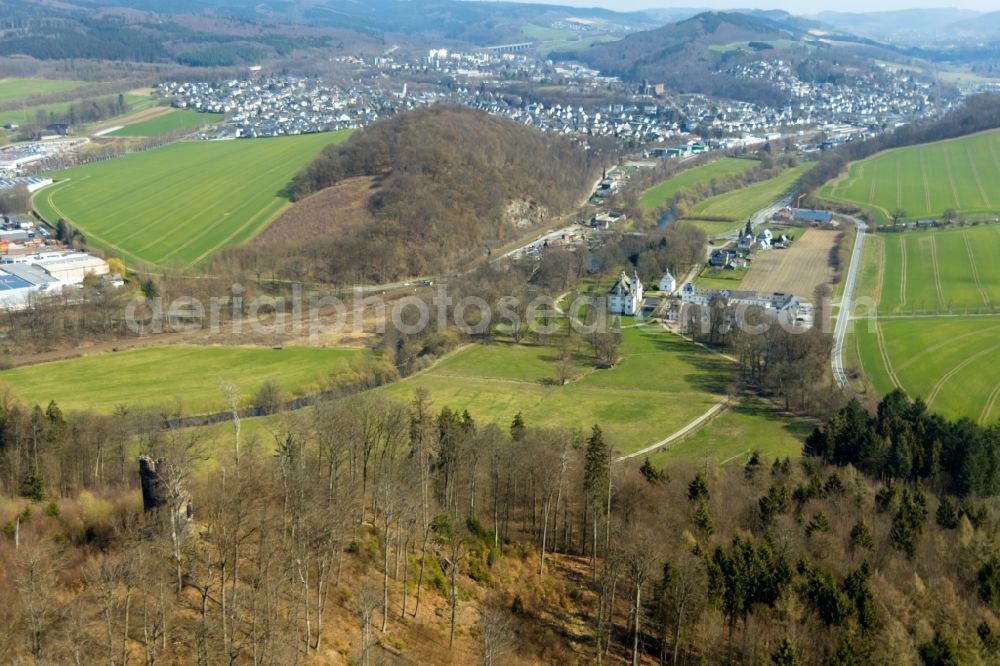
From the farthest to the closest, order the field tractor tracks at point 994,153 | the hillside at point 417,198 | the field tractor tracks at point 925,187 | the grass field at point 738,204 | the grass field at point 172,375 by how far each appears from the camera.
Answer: the field tractor tracks at point 994,153, the field tractor tracks at point 925,187, the grass field at point 738,204, the hillside at point 417,198, the grass field at point 172,375

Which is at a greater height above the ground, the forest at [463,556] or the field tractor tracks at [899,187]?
the field tractor tracks at [899,187]

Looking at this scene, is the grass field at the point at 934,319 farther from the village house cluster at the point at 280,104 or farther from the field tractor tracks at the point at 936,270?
the village house cluster at the point at 280,104

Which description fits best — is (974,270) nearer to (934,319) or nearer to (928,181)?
(934,319)

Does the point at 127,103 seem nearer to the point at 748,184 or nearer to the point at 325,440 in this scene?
the point at 748,184

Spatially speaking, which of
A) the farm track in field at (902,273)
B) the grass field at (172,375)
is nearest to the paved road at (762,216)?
the farm track in field at (902,273)

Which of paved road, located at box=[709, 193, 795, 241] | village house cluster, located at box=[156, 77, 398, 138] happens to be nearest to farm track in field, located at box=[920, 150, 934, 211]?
paved road, located at box=[709, 193, 795, 241]

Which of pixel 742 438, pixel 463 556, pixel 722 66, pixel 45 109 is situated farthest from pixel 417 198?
pixel 722 66

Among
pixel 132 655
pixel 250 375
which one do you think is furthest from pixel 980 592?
pixel 250 375
